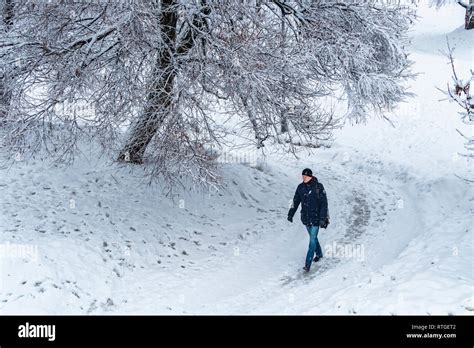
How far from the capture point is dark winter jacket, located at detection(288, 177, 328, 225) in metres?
9.23

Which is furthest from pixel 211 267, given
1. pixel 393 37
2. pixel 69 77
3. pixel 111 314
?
pixel 393 37

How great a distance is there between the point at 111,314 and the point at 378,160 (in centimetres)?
1387

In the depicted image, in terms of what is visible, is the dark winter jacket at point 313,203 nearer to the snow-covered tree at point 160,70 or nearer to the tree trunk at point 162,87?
the snow-covered tree at point 160,70

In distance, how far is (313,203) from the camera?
9.28 meters

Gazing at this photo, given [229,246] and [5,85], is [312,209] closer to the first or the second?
[229,246]

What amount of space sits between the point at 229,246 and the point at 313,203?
2.41 m

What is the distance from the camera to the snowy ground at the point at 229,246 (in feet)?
24.6

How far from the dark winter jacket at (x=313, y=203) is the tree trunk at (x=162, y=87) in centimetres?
320

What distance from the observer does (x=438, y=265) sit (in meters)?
8.14

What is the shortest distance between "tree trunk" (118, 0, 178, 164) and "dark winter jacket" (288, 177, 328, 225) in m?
3.20
